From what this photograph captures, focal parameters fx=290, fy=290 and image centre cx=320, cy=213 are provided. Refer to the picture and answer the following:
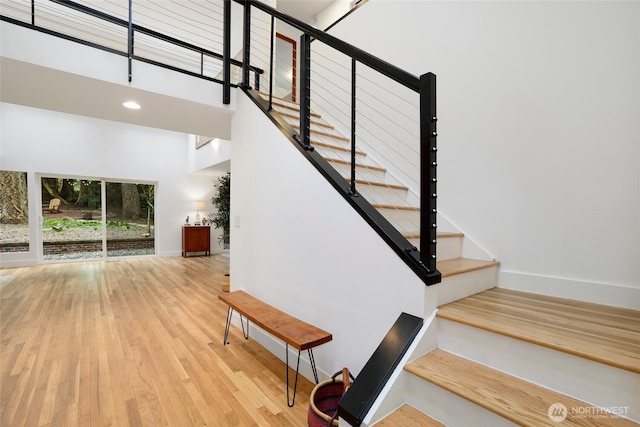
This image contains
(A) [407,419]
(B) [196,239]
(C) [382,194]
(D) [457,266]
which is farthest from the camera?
(B) [196,239]

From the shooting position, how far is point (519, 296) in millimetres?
1911

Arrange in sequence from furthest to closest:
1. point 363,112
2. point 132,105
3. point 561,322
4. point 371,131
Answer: point 363,112, point 371,131, point 132,105, point 561,322

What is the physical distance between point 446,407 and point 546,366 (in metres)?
0.43

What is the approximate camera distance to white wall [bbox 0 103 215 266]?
6.30 m

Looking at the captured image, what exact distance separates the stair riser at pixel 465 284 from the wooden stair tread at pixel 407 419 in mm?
544

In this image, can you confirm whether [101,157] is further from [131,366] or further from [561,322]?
[561,322]

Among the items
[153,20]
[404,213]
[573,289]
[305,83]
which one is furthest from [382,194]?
[153,20]

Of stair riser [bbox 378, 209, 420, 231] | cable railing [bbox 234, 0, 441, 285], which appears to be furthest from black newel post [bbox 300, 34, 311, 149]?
stair riser [bbox 378, 209, 420, 231]

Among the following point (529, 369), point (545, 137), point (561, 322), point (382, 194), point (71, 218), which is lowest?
point (529, 369)

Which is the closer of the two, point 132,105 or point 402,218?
point 402,218

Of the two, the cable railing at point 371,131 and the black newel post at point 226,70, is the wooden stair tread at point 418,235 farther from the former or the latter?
the black newel post at point 226,70

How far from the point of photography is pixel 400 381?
131 centimetres

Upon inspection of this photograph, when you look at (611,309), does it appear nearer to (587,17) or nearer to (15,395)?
(587,17)

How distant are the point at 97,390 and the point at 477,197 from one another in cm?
314
